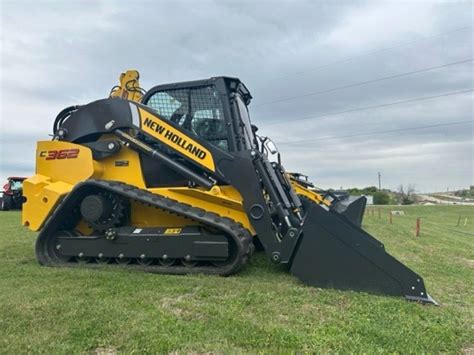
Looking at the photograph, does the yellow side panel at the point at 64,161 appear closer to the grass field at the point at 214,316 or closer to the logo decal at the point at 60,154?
the logo decal at the point at 60,154

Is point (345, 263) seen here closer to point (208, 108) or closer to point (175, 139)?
point (175, 139)

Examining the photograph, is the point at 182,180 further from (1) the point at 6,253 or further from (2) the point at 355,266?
(1) the point at 6,253

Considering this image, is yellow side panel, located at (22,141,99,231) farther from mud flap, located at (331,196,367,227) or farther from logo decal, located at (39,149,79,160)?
mud flap, located at (331,196,367,227)

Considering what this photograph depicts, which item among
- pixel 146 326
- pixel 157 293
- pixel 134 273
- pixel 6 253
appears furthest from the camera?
pixel 6 253

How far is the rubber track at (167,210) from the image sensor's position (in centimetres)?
528

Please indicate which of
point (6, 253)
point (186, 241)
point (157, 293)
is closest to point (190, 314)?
point (157, 293)

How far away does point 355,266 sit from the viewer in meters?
4.53

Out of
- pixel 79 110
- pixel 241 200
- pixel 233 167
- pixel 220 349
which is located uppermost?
pixel 79 110

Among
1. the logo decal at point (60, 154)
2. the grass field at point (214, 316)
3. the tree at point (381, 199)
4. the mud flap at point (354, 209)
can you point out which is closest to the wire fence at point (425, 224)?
the mud flap at point (354, 209)

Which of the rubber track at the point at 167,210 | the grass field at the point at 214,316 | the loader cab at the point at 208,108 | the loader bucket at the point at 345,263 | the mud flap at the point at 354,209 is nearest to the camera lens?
the grass field at the point at 214,316

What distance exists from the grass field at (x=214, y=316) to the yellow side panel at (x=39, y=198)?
1.01 m

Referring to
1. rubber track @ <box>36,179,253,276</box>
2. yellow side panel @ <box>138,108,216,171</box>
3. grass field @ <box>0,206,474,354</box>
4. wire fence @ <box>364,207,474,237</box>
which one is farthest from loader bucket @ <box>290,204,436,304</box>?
wire fence @ <box>364,207,474,237</box>

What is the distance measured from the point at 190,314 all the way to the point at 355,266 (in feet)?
6.18

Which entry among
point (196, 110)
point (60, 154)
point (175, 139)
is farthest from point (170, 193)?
point (60, 154)
